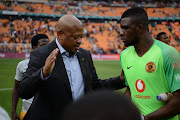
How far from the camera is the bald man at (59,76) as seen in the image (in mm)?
2135

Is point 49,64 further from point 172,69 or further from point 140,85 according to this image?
point 172,69

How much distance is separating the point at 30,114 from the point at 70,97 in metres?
0.47

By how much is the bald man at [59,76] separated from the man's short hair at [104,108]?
3.85 ft

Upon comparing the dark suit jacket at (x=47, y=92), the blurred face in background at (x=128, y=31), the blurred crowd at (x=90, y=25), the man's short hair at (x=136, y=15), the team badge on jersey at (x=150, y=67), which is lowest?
the blurred crowd at (x=90, y=25)

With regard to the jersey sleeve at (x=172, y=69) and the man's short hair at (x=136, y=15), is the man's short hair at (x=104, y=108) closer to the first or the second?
the jersey sleeve at (x=172, y=69)

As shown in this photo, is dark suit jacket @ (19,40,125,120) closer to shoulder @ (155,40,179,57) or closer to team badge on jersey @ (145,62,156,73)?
team badge on jersey @ (145,62,156,73)

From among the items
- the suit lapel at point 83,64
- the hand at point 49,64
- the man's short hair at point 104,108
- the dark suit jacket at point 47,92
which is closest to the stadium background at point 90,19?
the suit lapel at point 83,64

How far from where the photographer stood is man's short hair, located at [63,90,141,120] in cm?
86

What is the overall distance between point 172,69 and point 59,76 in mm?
1188

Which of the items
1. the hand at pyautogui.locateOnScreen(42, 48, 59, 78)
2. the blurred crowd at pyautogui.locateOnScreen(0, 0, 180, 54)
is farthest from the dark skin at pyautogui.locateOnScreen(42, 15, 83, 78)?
the blurred crowd at pyautogui.locateOnScreen(0, 0, 180, 54)

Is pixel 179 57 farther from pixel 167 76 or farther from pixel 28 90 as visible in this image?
pixel 28 90

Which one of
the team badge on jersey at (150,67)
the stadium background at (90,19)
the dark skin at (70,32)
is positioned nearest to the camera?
the team badge on jersey at (150,67)

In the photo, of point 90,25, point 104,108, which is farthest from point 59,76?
point 90,25

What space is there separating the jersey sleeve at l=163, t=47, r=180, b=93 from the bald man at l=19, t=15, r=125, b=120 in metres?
0.89
